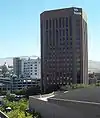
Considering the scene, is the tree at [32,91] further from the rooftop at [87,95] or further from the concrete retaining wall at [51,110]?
the rooftop at [87,95]

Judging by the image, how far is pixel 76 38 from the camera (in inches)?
4033

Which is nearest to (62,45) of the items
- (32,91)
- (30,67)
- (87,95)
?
(32,91)

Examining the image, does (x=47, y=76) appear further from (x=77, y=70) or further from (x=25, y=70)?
(x=25, y=70)

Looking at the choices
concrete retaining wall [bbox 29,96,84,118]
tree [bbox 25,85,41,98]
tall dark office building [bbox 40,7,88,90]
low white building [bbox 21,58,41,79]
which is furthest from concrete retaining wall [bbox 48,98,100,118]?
low white building [bbox 21,58,41,79]

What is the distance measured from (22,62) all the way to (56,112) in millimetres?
154960

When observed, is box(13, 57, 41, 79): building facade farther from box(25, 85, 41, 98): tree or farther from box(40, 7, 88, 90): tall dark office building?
box(25, 85, 41, 98): tree

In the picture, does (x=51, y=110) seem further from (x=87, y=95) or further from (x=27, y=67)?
(x=27, y=67)

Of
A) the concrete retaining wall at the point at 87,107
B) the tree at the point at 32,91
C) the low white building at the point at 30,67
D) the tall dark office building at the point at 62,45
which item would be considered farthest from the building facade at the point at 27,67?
the concrete retaining wall at the point at 87,107

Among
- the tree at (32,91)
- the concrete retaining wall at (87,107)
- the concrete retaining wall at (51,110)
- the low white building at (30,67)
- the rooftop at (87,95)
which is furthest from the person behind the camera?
the low white building at (30,67)

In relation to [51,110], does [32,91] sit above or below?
below

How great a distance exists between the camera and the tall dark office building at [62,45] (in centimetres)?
10125

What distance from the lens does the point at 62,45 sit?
103438 millimetres

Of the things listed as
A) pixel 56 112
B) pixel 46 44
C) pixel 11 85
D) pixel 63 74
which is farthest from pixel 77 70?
pixel 56 112

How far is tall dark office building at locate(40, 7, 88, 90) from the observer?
101250 millimetres
